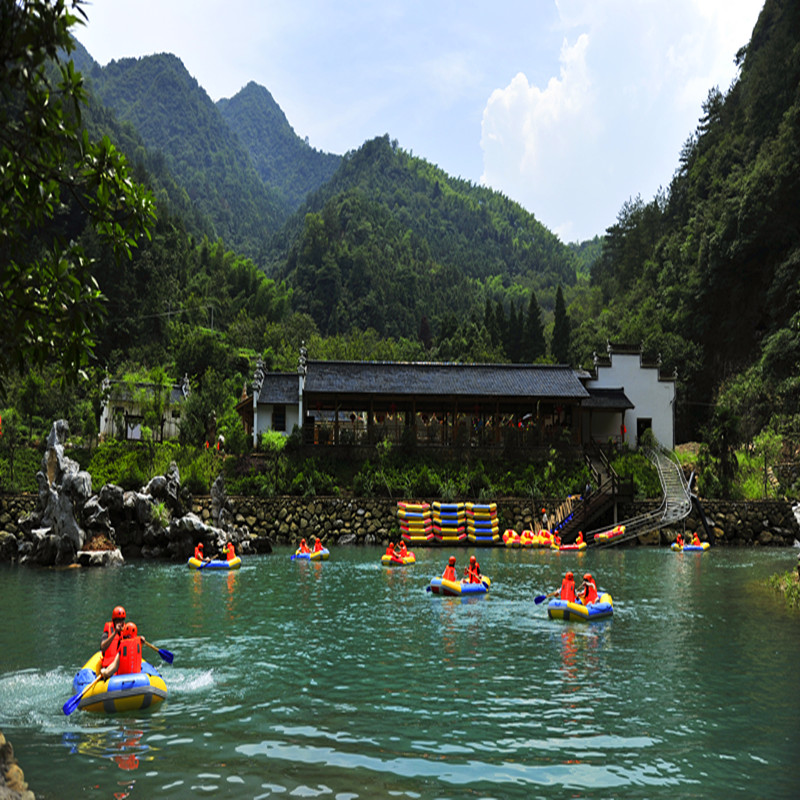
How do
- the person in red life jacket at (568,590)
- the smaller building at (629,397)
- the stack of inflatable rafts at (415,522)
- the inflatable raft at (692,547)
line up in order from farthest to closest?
the smaller building at (629,397), the stack of inflatable rafts at (415,522), the inflatable raft at (692,547), the person in red life jacket at (568,590)

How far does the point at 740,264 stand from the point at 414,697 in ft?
184

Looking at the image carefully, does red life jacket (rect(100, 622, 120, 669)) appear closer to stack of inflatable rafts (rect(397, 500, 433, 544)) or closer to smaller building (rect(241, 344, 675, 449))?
stack of inflatable rafts (rect(397, 500, 433, 544))

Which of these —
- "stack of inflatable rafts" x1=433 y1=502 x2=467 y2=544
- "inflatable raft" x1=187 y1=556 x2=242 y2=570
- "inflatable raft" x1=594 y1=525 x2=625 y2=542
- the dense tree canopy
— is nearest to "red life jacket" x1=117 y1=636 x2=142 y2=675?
the dense tree canopy

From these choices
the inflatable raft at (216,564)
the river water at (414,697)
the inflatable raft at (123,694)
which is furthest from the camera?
the inflatable raft at (216,564)

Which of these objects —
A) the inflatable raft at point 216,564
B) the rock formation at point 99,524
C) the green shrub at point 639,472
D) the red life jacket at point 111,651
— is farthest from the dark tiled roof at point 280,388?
the red life jacket at point 111,651

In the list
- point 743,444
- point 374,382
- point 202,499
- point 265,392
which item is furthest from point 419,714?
point 743,444

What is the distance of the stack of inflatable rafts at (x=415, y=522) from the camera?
37.5 m

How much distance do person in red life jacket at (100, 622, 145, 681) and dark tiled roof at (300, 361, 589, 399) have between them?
105 feet

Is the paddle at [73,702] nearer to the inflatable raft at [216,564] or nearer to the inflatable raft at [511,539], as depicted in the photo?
the inflatable raft at [216,564]

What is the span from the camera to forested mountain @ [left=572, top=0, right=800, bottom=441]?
173ft

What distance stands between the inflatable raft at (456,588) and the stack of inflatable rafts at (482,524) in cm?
1563

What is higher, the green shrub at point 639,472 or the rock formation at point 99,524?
the green shrub at point 639,472

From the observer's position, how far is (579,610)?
17922 mm

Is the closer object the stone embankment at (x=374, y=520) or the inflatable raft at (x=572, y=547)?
the inflatable raft at (x=572, y=547)
